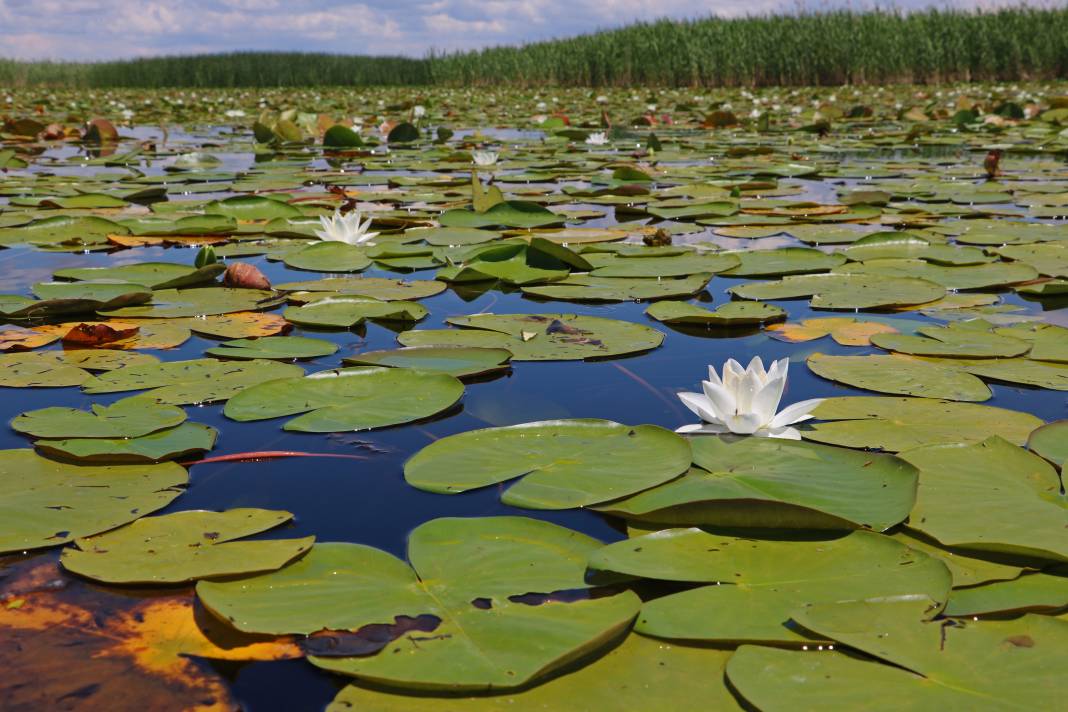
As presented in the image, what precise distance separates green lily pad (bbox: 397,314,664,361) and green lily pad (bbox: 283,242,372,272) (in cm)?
76

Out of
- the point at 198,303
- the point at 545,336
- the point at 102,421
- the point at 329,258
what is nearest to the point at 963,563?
the point at 545,336

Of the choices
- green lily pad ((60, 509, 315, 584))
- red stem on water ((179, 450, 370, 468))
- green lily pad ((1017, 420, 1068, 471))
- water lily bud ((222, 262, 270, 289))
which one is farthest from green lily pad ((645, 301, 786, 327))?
green lily pad ((60, 509, 315, 584))

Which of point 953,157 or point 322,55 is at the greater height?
point 322,55

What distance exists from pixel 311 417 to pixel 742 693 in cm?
96

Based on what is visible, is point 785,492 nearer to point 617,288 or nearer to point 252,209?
point 617,288

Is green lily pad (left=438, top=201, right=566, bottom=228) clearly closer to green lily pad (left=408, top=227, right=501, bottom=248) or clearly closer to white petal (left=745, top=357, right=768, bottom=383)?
green lily pad (left=408, top=227, right=501, bottom=248)

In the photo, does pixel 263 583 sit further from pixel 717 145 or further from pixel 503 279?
pixel 717 145

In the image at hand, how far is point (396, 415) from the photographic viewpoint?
155 cm

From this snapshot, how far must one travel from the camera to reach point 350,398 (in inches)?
64.4

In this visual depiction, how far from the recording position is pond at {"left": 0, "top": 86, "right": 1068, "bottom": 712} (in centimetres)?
90

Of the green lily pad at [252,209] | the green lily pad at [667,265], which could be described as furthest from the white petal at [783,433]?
the green lily pad at [252,209]

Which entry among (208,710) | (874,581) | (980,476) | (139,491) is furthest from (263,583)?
(980,476)

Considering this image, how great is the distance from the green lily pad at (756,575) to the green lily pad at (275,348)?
1.07m

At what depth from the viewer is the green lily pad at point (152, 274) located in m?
2.53
